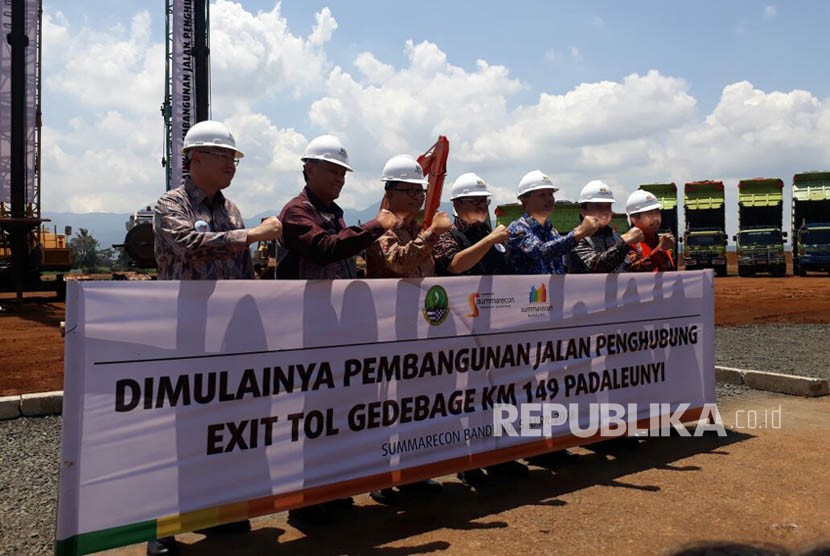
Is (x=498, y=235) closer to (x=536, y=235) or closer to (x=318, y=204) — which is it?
(x=536, y=235)

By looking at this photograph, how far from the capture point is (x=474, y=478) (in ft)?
15.7

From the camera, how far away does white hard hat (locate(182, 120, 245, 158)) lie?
3.69 metres

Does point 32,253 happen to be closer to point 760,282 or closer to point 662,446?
point 662,446

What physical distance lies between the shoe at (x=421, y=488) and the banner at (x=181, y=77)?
1551 centimetres

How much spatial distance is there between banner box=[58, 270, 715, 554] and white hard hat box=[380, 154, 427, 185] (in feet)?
2.14

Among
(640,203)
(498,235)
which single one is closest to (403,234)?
(498,235)

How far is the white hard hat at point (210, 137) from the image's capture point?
3686 mm

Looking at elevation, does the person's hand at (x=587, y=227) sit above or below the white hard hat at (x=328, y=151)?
below

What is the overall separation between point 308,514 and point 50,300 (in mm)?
20961

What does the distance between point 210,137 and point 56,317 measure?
1566 cm

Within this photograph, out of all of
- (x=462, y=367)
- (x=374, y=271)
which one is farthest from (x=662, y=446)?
(x=374, y=271)

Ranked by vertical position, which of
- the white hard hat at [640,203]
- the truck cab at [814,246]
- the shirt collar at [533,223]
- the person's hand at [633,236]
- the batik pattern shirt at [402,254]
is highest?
the truck cab at [814,246]

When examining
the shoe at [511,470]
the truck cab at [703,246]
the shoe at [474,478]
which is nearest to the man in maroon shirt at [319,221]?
the shoe at [474,478]

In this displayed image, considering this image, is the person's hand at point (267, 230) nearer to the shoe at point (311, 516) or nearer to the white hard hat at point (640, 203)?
the shoe at point (311, 516)
